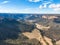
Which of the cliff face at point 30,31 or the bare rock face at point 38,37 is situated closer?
the bare rock face at point 38,37

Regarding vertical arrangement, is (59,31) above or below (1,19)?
below

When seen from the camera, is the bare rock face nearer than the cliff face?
Yes

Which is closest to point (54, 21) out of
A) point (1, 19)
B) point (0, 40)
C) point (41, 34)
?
point (41, 34)

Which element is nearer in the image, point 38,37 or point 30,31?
point 38,37

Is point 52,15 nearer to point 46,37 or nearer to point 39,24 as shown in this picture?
point 39,24

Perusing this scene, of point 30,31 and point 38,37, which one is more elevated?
point 38,37

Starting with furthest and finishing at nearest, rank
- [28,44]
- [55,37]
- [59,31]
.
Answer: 1. [59,31]
2. [55,37]
3. [28,44]


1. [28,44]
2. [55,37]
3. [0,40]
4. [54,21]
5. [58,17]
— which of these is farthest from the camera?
[58,17]

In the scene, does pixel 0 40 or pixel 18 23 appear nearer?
pixel 0 40
